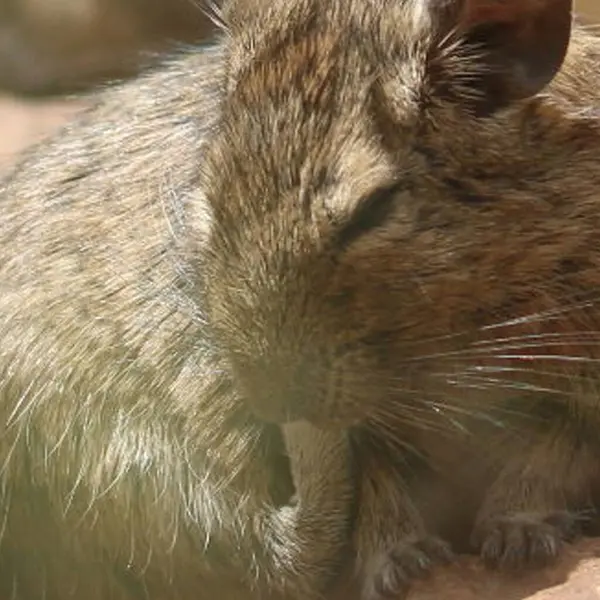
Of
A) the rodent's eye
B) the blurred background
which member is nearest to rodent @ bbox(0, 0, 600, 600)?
the rodent's eye

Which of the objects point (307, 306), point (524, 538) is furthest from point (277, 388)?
point (524, 538)

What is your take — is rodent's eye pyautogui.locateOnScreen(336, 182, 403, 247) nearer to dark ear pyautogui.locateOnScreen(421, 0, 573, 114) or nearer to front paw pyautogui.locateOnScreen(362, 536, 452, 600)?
dark ear pyautogui.locateOnScreen(421, 0, 573, 114)

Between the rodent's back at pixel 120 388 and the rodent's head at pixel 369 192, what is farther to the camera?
the rodent's back at pixel 120 388

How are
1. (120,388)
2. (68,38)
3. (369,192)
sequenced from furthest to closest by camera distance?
(68,38) → (120,388) → (369,192)

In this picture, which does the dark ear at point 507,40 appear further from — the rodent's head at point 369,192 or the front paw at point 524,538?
the front paw at point 524,538

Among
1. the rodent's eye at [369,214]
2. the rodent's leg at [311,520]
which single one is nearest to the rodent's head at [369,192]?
the rodent's eye at [369,214]

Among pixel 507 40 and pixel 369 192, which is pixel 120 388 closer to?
pixel 369 192
